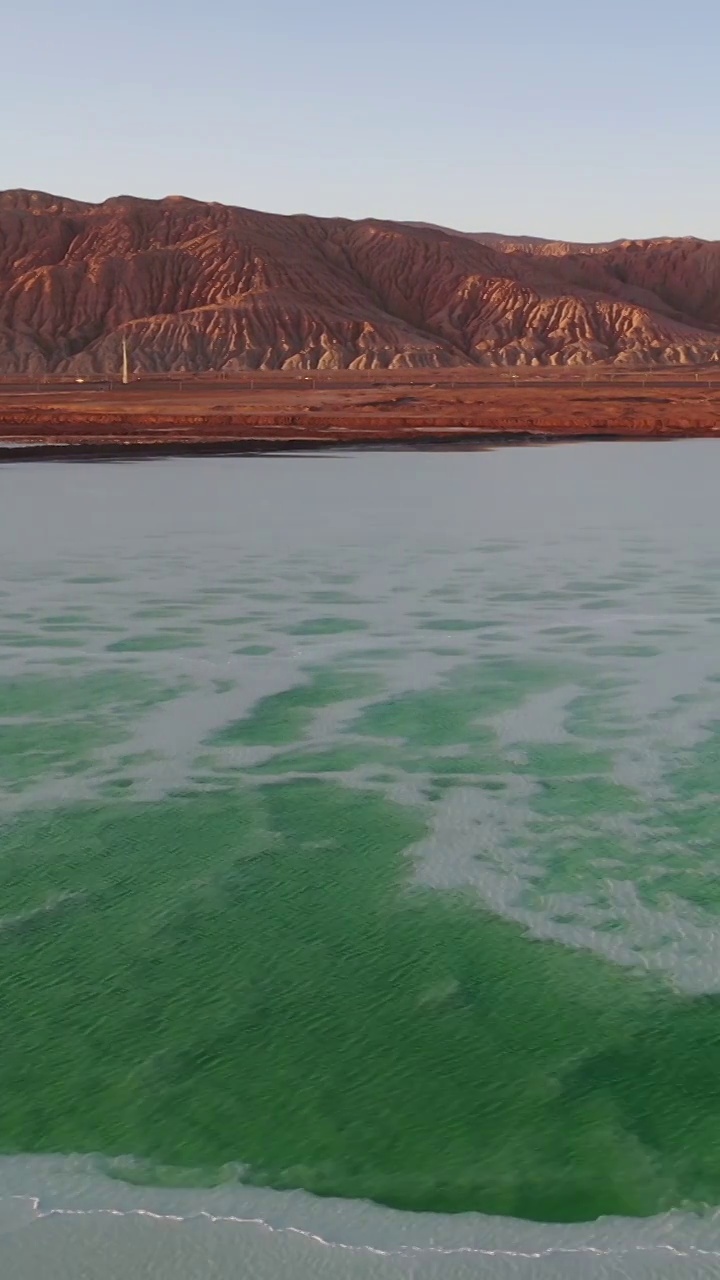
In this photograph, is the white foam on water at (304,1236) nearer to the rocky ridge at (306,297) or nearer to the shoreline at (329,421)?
the shoreline at (329,421)

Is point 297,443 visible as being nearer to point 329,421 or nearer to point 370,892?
point 329,421

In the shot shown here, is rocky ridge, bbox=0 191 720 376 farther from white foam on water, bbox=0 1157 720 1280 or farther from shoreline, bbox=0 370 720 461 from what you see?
white foam on water, bbox=0 1157 720 1280

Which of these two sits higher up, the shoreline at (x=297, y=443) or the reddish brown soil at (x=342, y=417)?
the shoreline at (x=297, y=443)

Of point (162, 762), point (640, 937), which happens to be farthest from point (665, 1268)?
point (162, 762)

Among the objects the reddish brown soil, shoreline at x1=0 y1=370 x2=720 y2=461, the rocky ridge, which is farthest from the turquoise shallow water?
the rocky ridge

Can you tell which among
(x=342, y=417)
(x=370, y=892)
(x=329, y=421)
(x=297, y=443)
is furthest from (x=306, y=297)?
(x=370, y=892)

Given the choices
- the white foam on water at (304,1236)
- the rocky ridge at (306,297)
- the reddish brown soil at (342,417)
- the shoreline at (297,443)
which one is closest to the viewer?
the white foam on water at (304,1236)

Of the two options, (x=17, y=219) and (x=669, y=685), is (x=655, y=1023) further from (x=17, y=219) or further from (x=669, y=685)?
(x=17, y=219)

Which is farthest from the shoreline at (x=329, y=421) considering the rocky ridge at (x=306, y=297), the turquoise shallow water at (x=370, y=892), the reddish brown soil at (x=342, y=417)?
the rocky ridge at (x=306, y=297)

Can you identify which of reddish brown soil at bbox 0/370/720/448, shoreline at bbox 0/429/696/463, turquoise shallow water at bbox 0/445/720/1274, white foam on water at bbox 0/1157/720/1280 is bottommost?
reddish brown soil at bbox 0/370/720/448
